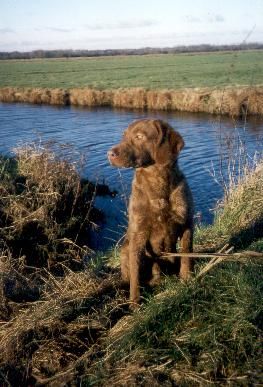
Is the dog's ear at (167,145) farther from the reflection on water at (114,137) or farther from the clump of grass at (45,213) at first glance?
the clump of grass at (45,213)

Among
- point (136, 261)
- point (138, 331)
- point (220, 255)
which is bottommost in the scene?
point (138, 331)

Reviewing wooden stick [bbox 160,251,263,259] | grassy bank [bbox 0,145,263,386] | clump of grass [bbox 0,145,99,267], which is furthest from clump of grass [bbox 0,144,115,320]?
wooden stick [bbox 160,251,263,259]

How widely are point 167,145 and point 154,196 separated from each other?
1.67ft

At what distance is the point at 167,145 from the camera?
416cm

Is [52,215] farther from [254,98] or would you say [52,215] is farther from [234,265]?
[254,98]

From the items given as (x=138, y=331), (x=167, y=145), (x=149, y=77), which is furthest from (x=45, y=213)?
(x=149, y=77)

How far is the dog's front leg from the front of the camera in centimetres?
423

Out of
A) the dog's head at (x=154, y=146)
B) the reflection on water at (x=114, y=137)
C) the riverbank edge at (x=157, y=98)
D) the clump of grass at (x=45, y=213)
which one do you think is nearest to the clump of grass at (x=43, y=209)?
the clump of grass at (x=45, y=213)

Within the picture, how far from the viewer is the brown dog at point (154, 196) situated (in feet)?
13.6

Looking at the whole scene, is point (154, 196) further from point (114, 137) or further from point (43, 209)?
point (114, 137)

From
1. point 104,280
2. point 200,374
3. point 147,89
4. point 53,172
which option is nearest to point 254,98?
point 147,89

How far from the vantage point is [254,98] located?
2508 cm

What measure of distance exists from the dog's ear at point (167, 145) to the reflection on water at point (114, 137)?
3.11m

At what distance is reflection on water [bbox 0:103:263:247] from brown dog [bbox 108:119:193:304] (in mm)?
3045
